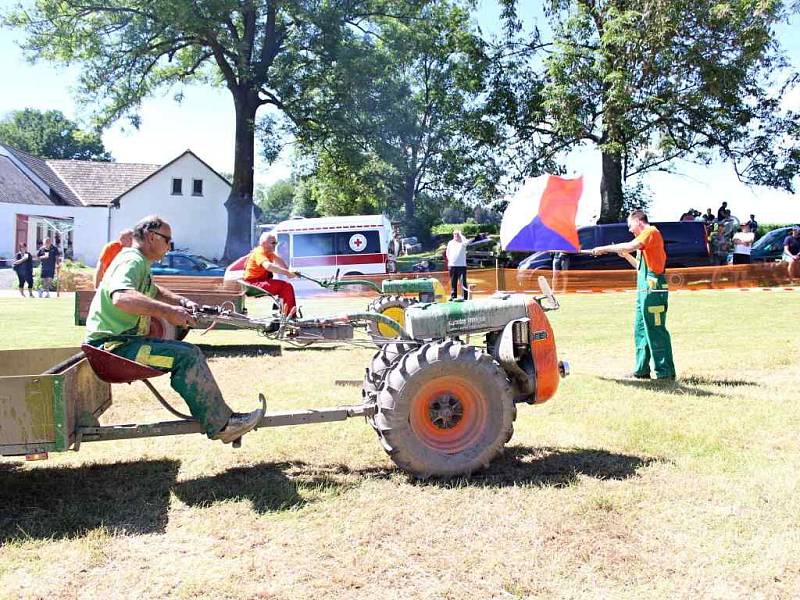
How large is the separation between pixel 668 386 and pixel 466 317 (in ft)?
11.4

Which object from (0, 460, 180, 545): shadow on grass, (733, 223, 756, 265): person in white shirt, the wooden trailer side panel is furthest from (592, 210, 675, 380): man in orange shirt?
(733, 223, 756, 265): person in white shirt

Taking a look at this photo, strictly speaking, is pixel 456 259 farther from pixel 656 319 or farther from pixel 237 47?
pixel 237 47

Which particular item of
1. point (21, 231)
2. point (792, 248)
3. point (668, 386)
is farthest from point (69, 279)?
point (792, 248)

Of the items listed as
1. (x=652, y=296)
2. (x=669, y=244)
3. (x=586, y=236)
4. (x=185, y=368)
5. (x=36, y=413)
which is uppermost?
(x=586, y=236)

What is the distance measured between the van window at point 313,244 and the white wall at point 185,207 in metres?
22.3

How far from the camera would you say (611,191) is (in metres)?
28.5

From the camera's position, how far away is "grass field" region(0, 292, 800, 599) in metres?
3.54

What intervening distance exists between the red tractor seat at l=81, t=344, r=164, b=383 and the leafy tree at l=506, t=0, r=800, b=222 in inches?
916

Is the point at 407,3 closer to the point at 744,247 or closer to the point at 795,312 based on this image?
the point at 744,247

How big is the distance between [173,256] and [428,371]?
21.8 metres

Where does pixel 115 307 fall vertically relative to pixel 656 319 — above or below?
above

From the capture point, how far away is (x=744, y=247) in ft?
74.0

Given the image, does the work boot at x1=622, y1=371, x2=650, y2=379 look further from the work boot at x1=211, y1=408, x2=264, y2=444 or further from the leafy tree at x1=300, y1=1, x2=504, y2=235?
the leafy tree at x1=300, y1=1, x2=504, y2=235

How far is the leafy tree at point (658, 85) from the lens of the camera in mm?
24906
